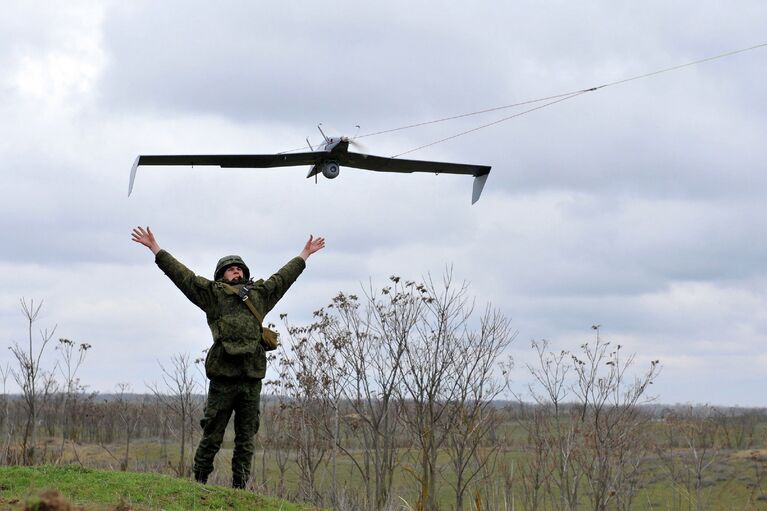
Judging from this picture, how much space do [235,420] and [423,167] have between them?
4894 mm

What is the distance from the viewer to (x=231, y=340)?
8180 millimetres

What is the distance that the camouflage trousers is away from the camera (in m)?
8.31

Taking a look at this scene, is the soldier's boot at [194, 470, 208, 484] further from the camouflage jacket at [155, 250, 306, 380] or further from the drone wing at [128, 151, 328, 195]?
the drone wing at [128, 151, 328, 195]

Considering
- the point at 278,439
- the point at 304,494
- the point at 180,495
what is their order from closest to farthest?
1. the point at 180,495
2. the point at 304,494
3. the point at 278,439

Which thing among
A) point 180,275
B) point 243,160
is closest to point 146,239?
point 180,275

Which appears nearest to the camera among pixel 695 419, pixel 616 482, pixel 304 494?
pixel 304 494

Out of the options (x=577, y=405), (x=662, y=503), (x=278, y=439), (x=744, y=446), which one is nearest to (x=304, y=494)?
(x=278, y=439)

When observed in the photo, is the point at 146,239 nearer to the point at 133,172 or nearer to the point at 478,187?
the point at 133,172

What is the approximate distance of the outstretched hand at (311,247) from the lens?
8859 millimetres

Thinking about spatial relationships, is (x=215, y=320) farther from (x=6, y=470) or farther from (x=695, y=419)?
(x=695, y=419)

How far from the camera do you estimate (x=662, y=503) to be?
46281 mm

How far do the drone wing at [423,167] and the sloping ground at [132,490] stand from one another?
497 cm

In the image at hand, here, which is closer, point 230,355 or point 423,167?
point 230,355

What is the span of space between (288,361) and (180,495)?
13.7m
